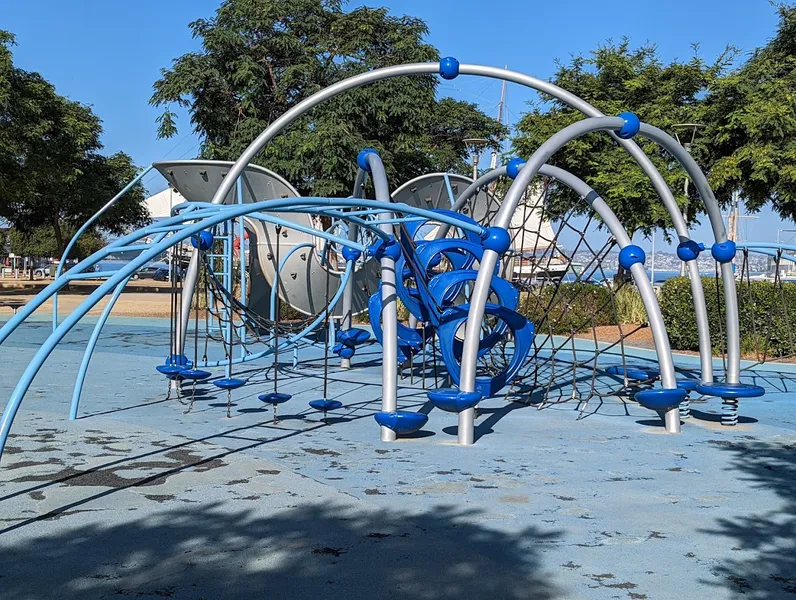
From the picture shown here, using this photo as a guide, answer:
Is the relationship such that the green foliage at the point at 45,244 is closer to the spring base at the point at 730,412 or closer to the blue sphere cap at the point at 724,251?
the blue sphere cap at the point at 724,251

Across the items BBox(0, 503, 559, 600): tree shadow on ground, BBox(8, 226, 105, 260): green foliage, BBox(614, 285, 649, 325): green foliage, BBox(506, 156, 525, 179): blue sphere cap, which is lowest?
BBox(0, 503, 559, 600): tree shadow on ground

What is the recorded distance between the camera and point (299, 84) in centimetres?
2692

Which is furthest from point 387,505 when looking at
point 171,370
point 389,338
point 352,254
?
point 352,254

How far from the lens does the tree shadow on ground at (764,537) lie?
180 inches

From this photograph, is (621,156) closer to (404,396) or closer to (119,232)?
(404,396)

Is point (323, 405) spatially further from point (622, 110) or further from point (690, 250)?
point (622, 110)

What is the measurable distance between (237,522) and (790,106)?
72.2 feet

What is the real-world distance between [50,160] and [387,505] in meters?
32.0

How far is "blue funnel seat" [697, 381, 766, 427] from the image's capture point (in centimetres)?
911

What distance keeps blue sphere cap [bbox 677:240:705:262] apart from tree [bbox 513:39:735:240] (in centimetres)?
1516

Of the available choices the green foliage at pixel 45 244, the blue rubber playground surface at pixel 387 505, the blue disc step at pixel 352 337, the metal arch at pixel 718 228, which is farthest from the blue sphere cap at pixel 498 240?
the green foliage at pixel 45 244

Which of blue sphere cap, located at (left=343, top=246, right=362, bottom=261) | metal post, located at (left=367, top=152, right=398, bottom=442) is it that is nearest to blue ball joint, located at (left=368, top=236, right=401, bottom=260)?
metal post, located at (left=367, top=152, right=398, bottom=442)

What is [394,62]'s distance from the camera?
27469mm

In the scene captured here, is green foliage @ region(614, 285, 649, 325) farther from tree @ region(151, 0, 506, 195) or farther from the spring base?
the spring base
